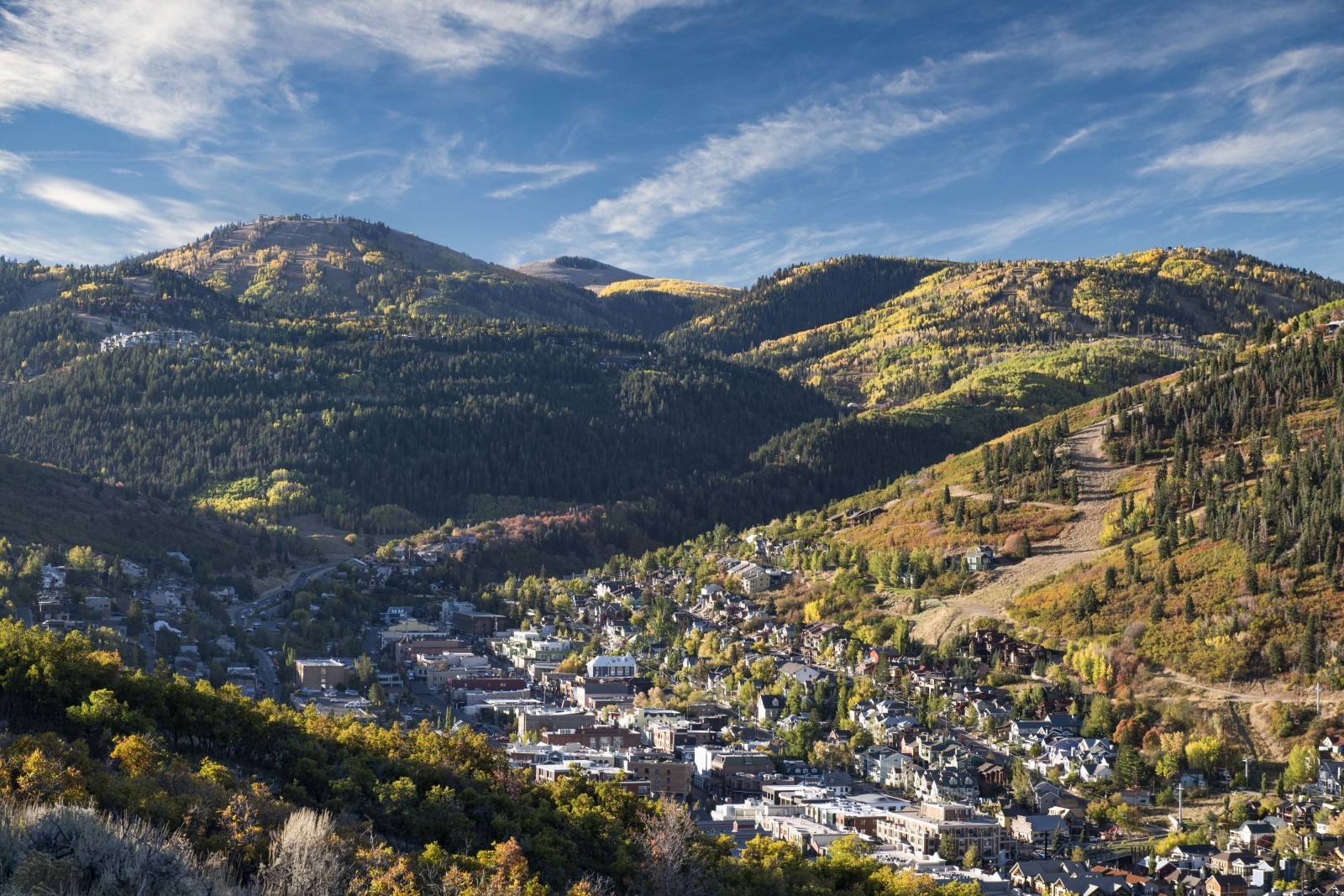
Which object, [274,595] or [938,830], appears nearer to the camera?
[938,830]

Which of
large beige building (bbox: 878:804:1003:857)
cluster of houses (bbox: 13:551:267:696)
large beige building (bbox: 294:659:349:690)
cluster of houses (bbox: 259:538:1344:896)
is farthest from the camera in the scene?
large beige building (bbox: 294:659:349:690)

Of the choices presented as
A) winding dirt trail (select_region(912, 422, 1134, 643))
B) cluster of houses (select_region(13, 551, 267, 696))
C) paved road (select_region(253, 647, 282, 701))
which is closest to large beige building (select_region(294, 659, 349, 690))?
paved road (select_region(253, 647, 282, 701))

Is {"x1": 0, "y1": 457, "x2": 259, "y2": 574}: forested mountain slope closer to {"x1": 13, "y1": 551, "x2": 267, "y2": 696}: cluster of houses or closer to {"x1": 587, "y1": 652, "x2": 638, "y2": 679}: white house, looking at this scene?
{"x1": 13, "y1": 551, "x2": 267, "y2": 696}: cluster of houses

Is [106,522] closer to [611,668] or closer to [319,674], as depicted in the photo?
[319,674]

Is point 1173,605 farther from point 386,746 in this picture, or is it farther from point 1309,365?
point 386,746

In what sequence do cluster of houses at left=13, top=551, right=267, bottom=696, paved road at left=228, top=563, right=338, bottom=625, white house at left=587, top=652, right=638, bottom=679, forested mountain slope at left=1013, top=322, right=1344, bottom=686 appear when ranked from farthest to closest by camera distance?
1. paved road at left=228, top=563, right=338, bottom=625
2. white house at left=587, top=652, right=638, bottom=679
3. cluster of houses at left=13, top=551, right=267, bottom=696
4. forested mountain slope at left=1013, top=322, right=1344, bottom=686

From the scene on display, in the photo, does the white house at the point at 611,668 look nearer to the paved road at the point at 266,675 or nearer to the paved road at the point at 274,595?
the paved road at the point at 266,675

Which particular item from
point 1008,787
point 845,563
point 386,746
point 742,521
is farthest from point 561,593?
point 386,746

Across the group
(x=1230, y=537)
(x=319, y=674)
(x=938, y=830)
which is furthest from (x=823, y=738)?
(x=319, y=674)

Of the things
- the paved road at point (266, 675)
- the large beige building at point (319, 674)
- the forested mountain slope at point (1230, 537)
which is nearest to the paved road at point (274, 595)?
the paved road at point (266, 675)

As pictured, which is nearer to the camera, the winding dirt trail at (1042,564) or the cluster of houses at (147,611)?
the cluster of houses at (147,611)
